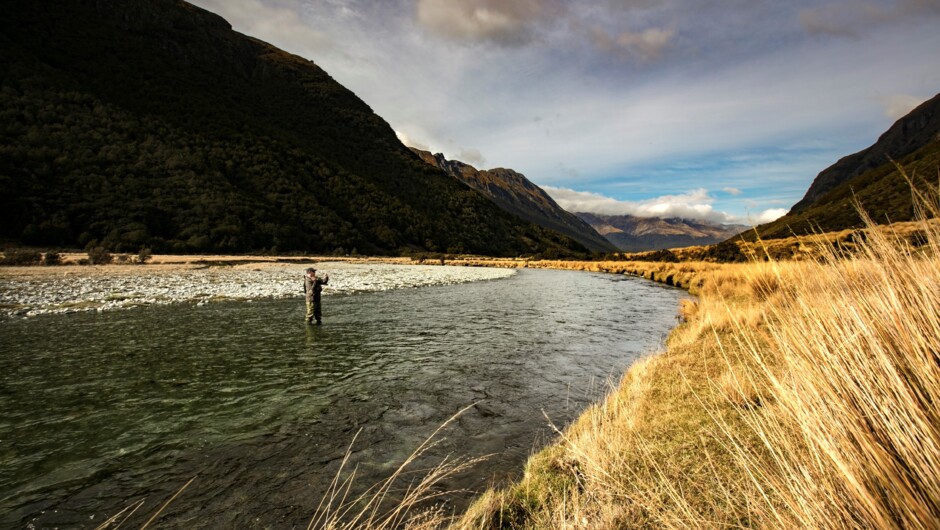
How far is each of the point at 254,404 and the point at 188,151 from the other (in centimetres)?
6989

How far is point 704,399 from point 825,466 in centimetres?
435

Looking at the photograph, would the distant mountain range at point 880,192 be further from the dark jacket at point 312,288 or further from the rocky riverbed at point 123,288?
the rocky riverbed at point 123,288

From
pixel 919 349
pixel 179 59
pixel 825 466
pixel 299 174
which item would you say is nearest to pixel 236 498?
pixel 825 466

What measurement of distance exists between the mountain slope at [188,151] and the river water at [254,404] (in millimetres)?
39719

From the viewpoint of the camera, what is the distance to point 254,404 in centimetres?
698

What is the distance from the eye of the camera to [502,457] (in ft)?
18.1

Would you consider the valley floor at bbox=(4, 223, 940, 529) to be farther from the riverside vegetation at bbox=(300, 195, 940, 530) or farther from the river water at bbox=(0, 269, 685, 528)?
the river water at bbox=(0, 269, 685, 528)

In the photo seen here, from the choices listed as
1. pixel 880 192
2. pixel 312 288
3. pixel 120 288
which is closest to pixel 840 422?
pixel 312 288

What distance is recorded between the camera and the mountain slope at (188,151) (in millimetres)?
44625

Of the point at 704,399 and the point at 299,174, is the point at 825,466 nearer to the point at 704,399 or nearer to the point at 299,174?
the point at 704,399

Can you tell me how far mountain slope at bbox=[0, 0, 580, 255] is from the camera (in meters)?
44.6

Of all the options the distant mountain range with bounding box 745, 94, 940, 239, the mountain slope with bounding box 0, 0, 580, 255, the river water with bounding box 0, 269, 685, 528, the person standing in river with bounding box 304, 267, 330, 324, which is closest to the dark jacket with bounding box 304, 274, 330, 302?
the person standing in river with bounding box 304, 267, 330, 324

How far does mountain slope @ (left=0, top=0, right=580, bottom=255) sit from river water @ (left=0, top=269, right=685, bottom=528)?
3972cm

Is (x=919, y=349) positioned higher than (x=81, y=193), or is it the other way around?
(x=81, y=193)
